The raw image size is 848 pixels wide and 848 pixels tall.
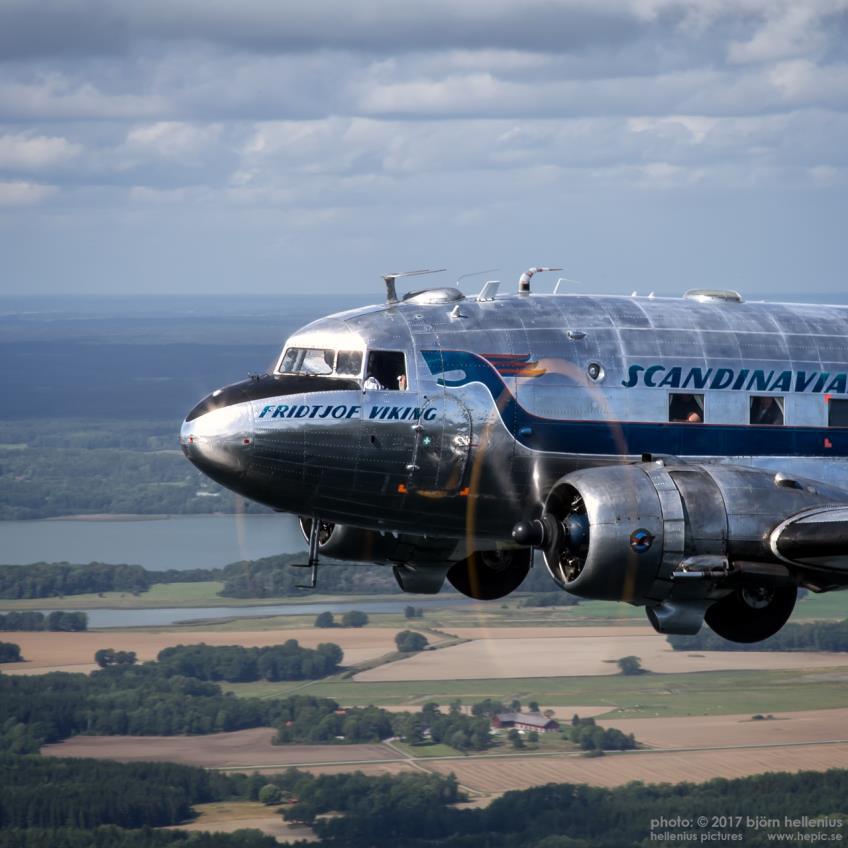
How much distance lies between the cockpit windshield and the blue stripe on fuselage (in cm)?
135

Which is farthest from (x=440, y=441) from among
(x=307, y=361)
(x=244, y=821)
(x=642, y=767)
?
(x=642, y=767)

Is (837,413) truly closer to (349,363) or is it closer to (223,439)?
(349,363)

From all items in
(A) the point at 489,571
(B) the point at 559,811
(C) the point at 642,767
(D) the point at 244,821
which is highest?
(A) the point at 489,571

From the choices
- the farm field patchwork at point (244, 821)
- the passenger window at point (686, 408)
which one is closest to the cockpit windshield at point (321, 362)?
the passenger window at point (686, 408)

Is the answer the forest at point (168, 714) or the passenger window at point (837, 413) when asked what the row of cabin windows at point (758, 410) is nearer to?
the passenger window at point (837, 413)

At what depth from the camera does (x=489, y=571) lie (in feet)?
117

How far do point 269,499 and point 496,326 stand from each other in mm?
5429

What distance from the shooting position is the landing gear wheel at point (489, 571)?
35.5 meters

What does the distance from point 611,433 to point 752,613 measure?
4430 millimetres

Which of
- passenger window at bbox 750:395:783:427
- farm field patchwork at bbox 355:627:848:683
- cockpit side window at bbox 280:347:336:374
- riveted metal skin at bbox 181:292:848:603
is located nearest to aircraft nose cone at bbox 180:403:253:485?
riveted metal skin at bbox 181:292:848:603

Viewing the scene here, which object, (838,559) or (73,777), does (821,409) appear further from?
(73,777)

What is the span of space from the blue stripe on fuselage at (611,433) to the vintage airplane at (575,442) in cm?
3

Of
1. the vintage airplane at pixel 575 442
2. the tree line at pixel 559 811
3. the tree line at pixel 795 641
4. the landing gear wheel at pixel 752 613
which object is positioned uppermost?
the vintage airplane at pixel 575 442

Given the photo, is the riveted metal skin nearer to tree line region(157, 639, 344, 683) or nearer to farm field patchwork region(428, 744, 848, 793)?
farm field patchwork region(428, 744, 848, 793)
